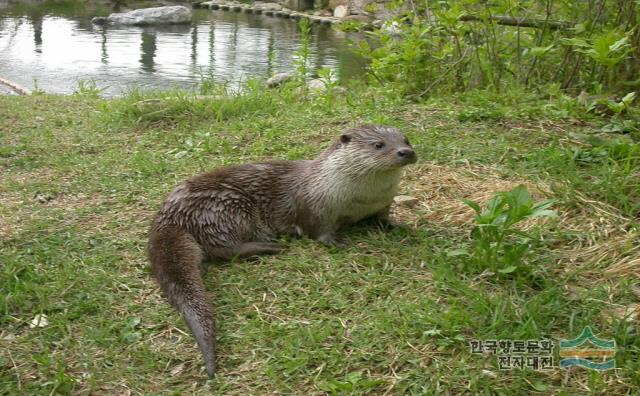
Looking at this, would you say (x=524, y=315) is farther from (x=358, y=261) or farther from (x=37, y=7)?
(x=37, y=7)

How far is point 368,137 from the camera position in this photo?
299 cm

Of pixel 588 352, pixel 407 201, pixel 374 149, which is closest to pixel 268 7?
pixel 407 201

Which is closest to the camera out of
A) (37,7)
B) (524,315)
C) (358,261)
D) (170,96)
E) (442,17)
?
(524,315)

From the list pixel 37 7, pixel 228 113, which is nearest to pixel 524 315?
pixel 228 113

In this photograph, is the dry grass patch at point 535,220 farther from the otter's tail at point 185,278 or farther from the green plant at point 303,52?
the green plant at point 303,52

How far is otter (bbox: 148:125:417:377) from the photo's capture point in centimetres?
290

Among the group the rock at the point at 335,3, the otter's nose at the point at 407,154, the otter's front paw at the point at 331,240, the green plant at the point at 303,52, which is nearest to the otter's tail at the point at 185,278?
the otter's front paw at the point at 331,240

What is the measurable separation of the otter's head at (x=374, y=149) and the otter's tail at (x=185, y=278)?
0.82 m

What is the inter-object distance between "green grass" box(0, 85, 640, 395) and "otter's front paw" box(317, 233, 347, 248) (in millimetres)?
50

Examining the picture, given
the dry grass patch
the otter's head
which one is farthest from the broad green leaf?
the otter's head

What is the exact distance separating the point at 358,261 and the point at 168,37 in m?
14.1

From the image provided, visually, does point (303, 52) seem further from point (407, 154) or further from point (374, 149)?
point (407, 154)

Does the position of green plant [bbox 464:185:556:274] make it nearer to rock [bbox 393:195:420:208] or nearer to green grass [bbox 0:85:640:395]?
green grass [bbox 0:85:640:395]

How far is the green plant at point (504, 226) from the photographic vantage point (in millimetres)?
2434
